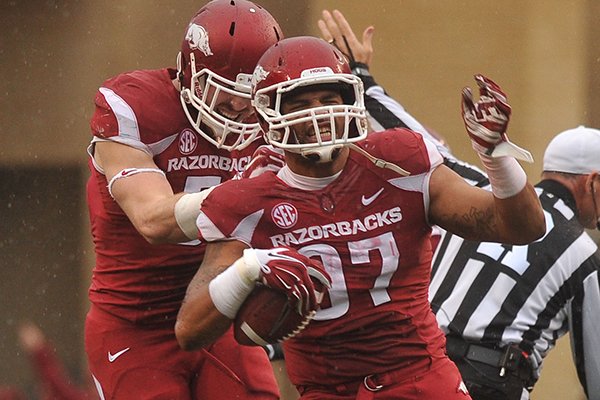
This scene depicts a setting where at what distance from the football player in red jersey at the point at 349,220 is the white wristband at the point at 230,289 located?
2.9 inches

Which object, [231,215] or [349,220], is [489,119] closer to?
[349,220]

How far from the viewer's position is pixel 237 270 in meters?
3.30

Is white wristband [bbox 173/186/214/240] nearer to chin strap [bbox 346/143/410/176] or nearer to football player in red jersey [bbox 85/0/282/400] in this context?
football player in red jersey [bbox 85/0/282/400]

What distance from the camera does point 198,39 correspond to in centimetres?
395

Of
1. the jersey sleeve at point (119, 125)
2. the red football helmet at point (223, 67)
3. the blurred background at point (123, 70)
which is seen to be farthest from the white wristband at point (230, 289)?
the blurred background at point (123, 70)

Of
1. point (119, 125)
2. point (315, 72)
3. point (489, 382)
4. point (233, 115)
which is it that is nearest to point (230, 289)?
point (315, 72)

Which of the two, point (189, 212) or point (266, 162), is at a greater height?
point (266, 162)

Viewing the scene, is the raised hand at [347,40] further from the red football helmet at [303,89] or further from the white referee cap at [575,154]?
the red football helmet at [303,89]

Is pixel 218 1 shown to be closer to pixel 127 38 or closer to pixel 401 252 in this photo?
pixel 401 252

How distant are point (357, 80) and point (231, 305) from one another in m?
0.64

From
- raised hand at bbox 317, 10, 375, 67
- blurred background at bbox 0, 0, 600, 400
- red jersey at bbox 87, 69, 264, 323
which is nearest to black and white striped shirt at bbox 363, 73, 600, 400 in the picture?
raised hand at bbox 317, 10, 375, 67

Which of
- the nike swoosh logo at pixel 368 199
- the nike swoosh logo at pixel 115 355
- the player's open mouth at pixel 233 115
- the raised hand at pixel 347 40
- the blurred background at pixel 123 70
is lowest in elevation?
the blurred background at pixel 123 70

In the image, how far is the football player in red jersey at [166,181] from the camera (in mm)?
3871

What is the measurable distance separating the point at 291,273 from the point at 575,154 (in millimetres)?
2401
